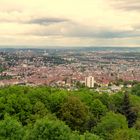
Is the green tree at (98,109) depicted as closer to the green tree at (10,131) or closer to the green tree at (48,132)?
the green tree at (10,131)

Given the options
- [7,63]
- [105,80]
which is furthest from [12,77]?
[7,63]

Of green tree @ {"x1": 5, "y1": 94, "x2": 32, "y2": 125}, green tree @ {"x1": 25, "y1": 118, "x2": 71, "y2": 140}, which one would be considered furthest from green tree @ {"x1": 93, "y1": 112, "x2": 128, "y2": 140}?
green tree @ {"x1": 25, "y1": 118, "x2": 71, "y2": 140}

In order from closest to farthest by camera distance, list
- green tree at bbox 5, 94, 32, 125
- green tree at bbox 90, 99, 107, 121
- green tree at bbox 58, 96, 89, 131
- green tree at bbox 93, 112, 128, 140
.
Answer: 1. green tree at bbox 93, 112, 128, 140
2. green tree at bbox 5, 94, 32, 125
3. green tree at bbox 58, 96, 89, 131
4. green tree at bbox 90, 99, 107, 121

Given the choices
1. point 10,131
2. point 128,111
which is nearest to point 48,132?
point 10,131

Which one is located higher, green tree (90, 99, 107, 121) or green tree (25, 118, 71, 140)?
green tree (25, 118, 71, 140)

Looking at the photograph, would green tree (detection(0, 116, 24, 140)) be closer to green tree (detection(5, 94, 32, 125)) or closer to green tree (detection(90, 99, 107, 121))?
green tree (detection(5, 94, 32, 125))

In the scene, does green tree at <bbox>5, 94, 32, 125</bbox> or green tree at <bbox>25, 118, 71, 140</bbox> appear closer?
green tree at <bbox>25, 118, 71, 140</bbox>

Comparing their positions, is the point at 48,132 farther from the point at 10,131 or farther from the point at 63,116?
the point at 63,116

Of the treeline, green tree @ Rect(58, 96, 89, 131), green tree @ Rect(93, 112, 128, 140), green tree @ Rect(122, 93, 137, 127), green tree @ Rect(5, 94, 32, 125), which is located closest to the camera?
the treeline
